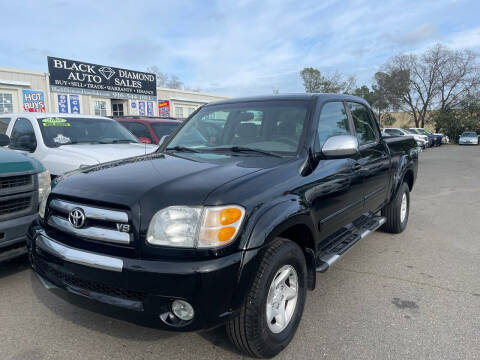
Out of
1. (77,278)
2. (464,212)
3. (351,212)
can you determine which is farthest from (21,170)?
(464,212)

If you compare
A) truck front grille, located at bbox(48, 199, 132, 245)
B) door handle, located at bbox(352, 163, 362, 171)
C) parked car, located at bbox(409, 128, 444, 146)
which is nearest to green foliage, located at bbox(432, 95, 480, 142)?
parked car, located at bbox(409, 128, 444, 146)

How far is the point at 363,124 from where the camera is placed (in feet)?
14.2

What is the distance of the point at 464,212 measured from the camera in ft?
22.1

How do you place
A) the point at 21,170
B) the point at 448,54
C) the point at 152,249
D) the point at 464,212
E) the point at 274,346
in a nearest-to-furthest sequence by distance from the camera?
1. the point at 152,249
2. the point at 274,346
3. the point at 21,170
4. the point at 464,212
5. the point at 448,54

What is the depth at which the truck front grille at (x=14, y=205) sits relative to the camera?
3496 millimetres

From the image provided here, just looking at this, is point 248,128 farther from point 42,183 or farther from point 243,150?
point 42,183

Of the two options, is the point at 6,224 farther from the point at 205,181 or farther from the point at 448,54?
the point at 448,54

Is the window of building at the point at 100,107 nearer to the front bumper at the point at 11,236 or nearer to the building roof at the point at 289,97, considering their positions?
the front bumper at the point at 11,236

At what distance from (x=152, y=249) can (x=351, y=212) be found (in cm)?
220

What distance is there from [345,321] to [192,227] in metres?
1.67

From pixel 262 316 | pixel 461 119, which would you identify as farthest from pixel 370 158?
pixel 461 119

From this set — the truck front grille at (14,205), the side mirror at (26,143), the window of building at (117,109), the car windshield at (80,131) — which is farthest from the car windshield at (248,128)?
the window of building at (117,109)

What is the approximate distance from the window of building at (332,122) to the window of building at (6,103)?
21740 millimetres

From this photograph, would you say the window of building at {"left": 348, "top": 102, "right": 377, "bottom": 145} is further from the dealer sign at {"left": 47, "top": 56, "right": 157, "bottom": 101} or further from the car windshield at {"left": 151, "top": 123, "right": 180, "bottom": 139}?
the dealer sign at {"left": 47, "top": 56, "right": 157, "bottom": 101}
